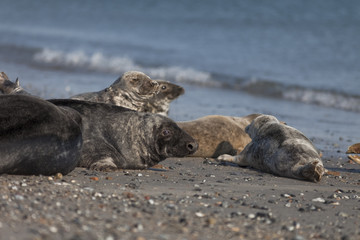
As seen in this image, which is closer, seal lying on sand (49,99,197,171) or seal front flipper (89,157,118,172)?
seal front flipper (89,157,118,172)

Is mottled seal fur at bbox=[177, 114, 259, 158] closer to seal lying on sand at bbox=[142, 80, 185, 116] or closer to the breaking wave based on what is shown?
seal lying on sand at bbox=[142, 80, 185, 116]

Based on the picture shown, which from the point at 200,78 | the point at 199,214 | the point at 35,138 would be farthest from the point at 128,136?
the point at 200,78

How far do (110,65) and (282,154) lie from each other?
42.7 feet

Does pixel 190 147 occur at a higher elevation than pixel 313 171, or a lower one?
higher

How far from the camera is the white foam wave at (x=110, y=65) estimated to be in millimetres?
17844

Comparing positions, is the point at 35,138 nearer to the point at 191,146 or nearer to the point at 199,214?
the point at 199,214

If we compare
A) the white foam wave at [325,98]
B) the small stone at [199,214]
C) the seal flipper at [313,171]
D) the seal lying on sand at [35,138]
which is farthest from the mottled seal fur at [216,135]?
the white foam wave at [325,98]

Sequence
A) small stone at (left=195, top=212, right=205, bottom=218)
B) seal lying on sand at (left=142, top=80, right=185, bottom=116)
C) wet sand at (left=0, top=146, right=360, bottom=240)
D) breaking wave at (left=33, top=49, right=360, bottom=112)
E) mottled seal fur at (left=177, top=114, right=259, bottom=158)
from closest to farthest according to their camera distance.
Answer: wet sand at (left=0, top=146, right=360, bottom=240) → small stone at (left=195, top=212, right=205, bottom=218) → mottled seal fur at (left=177, top=114, right=259, bottom=158) → seal lying on sand at (left=142, top=80, right=185, bottom=116) → breaking wave at (left=33, top=49, right=360, bottom=112)

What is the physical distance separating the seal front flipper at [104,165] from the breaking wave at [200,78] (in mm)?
8383

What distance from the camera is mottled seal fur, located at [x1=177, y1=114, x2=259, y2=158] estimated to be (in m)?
9.34

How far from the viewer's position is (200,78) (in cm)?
1755

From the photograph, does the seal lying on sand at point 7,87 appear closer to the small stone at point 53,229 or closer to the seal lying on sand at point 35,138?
the seal lying on sand at point 35,138

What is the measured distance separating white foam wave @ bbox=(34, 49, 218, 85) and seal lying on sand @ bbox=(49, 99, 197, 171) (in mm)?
9887

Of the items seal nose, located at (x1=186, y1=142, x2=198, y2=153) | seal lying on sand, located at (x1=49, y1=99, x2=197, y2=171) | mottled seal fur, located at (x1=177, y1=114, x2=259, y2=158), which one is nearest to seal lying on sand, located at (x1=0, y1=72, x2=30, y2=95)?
seal lying on sand, located at (x1=49, y1=99, x2=197, y2=171)
